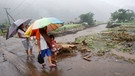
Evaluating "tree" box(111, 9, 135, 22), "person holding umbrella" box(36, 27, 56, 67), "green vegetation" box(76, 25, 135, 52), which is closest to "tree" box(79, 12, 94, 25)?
"tree" box(111, 9, 135, 22)

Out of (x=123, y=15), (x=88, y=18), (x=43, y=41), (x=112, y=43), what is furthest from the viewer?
(x=88, y=18)

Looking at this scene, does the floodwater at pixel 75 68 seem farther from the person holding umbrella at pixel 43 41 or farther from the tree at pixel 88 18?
the tree at pixel 88 18

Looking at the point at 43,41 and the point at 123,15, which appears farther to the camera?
the point at 123,15

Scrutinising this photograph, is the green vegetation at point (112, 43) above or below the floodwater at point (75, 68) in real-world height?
above

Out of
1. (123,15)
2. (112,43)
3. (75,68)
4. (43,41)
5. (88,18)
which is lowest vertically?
(75,68)

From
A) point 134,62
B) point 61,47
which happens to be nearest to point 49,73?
point 61,47

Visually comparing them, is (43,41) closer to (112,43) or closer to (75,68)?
(75,68)

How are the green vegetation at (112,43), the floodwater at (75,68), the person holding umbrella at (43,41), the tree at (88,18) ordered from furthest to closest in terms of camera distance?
the tree at (88,18)
the green vegetation at (112,43)
the person holding umbrella at (43,41)
the floodwater at (75,68)

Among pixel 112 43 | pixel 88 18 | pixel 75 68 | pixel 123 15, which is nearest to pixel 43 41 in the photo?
pixel 75 68

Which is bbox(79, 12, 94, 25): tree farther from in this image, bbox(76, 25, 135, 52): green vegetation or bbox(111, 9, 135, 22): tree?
bbox(76, 25, 135, 52): green vegetation

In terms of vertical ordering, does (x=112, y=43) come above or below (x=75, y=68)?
above

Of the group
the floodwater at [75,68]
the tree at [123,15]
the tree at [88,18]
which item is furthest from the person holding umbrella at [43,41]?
the tree at [123,15]

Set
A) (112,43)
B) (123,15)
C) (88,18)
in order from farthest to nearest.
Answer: (88,18) → (123,15) → (112,43)

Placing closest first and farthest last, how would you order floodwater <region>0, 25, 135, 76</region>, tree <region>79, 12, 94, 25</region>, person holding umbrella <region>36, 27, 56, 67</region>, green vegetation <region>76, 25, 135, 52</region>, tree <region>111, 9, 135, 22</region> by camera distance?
1. floodwater <region>0, 25, 135, 76</region>
2. person holding umbrella <region>36, 27, 56, 67</region>
3. green vegetation <region>76, 25, 135, 52</region>
4. tree <region>111, 9, 135, 22</region>
5. tree <region>79, 12, 94, 25</region>
